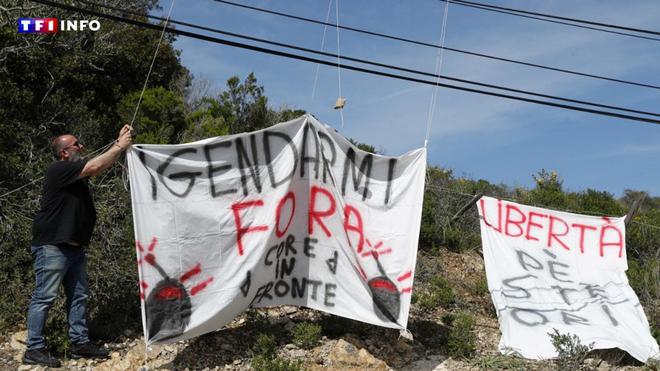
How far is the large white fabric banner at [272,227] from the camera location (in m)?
5.70

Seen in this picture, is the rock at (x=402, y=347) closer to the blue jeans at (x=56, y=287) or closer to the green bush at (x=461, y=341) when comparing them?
the green bush at (x=461, y=341)

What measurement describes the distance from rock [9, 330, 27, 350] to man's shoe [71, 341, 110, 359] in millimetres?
679

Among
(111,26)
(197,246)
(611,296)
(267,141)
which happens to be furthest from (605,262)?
(111,26)

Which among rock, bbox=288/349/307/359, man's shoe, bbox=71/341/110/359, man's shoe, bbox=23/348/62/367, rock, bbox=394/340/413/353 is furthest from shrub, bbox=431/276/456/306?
man's shoe, bbox=23/348/62/367

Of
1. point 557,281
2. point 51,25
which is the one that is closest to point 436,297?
point 557,281

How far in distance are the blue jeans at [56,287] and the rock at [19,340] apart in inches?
27.5

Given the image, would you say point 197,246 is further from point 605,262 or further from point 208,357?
point 605,262

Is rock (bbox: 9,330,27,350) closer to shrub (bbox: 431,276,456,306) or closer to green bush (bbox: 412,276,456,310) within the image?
green bush (bbox: 412,276,456,310)

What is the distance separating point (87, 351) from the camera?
5.75 metres

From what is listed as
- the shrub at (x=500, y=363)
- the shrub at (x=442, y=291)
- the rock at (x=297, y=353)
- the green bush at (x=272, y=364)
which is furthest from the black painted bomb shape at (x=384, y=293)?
the shrub at (x=442, y=291)

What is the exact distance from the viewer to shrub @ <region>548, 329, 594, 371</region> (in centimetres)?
614

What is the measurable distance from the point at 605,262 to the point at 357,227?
339 cm

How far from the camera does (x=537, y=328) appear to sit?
6.86m

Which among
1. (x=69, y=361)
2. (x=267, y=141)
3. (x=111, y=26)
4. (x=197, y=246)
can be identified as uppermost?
(x=111, y=26)
